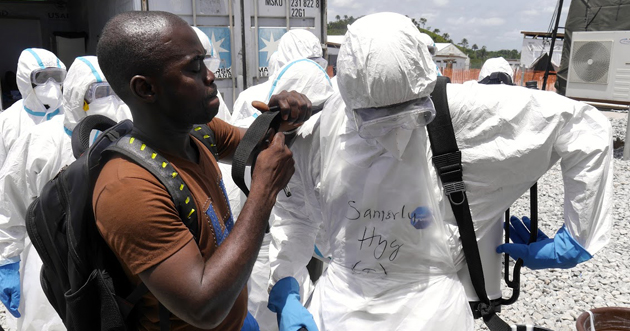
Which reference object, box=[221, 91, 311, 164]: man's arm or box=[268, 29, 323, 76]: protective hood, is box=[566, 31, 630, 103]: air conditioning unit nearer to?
box=[268, 29, 323, 76]: protective hood

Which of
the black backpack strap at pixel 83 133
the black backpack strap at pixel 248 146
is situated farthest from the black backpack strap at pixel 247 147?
the black backpack strap at pixel 83 133

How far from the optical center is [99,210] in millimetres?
1084

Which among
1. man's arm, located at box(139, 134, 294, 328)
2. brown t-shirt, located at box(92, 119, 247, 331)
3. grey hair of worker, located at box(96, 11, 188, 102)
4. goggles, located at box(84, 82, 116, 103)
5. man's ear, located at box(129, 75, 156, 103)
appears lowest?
man's arm, located at box(139, 134, 294, 328)

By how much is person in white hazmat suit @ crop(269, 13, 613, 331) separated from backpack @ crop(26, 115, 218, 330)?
567 mm

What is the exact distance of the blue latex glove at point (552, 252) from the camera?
1620 millimetres

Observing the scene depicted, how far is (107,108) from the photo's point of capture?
2682 millimetres

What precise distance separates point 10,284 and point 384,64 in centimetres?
236

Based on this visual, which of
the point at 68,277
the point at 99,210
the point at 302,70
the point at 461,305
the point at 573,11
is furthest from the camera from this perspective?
the point at 573,11

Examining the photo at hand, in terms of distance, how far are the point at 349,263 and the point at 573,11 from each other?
409 inches

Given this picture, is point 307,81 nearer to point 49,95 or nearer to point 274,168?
point 274,168

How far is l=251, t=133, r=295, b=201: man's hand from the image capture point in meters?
1.21

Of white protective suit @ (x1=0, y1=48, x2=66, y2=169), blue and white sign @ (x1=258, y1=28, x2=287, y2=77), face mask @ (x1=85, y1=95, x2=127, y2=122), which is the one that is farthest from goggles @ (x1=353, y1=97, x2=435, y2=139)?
blue and white sign @ (x1=258, y1=28, x2=287, y2=77)

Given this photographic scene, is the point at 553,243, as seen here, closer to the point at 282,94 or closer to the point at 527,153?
the point at 527,153

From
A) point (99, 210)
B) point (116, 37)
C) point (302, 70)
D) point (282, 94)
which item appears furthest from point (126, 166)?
point (302, 70)
